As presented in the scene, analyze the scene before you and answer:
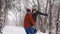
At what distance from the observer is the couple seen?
1.51 meters

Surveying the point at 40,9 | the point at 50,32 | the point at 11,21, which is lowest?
the point at 50,32

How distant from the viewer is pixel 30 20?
5.04ft

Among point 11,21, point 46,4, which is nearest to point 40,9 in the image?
point 46,4

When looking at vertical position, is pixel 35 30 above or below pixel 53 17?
below

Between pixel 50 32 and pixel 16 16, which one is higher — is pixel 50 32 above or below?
below

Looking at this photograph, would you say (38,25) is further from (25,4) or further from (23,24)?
(25,4)

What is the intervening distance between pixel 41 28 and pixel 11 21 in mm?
339

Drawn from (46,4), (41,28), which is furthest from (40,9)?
(41,28)

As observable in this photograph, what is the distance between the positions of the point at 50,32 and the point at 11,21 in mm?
442

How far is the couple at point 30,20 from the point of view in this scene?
1.51m

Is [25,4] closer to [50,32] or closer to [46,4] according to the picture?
[46,4]

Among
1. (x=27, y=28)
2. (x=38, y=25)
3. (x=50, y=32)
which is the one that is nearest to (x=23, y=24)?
(x=27, y=28)

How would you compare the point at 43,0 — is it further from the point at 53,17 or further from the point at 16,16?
the point at 16,16

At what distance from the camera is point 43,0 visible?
1.48m
